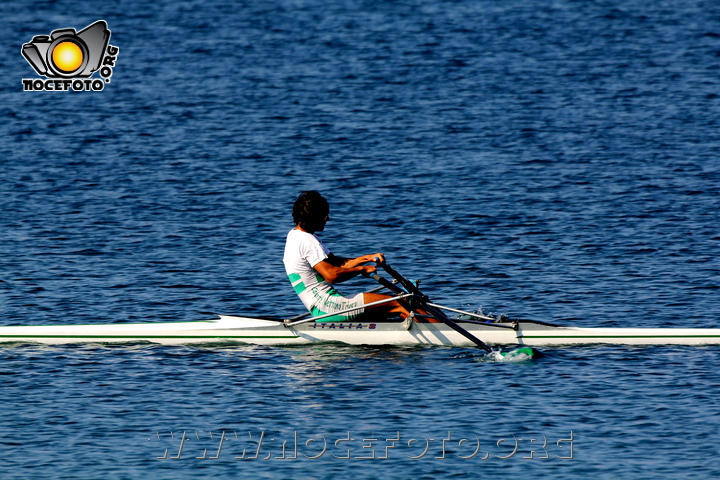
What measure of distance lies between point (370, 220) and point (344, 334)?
7.73m

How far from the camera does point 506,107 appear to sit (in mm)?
29953

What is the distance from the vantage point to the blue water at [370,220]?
35.4ft

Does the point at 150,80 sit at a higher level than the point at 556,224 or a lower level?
higher

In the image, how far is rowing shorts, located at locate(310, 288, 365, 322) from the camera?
13250 mm

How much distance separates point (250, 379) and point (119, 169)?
45.8ft

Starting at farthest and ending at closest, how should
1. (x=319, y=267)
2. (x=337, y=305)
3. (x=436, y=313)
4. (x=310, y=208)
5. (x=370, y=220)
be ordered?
(x=370, y=220) → (x=337, y=305) → (x=436, y=313) → (x=319, y=267) → (x=310, y=208)

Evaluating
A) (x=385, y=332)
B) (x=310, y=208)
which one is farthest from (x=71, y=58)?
(x=385, y=332)

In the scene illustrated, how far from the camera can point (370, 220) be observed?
2089cm

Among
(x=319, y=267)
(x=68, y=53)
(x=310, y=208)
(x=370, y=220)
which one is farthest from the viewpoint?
(x=68, y=53)

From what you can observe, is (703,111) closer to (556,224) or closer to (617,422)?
(556,224)

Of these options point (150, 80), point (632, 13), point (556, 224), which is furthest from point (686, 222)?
point (632, 13)

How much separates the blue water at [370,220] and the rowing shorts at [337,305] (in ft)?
1.35

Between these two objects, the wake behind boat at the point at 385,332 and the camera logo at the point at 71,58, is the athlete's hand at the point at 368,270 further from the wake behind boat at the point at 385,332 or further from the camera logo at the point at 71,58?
the camera logo at the point at 71,58

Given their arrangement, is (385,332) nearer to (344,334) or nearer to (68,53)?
(344,334)
